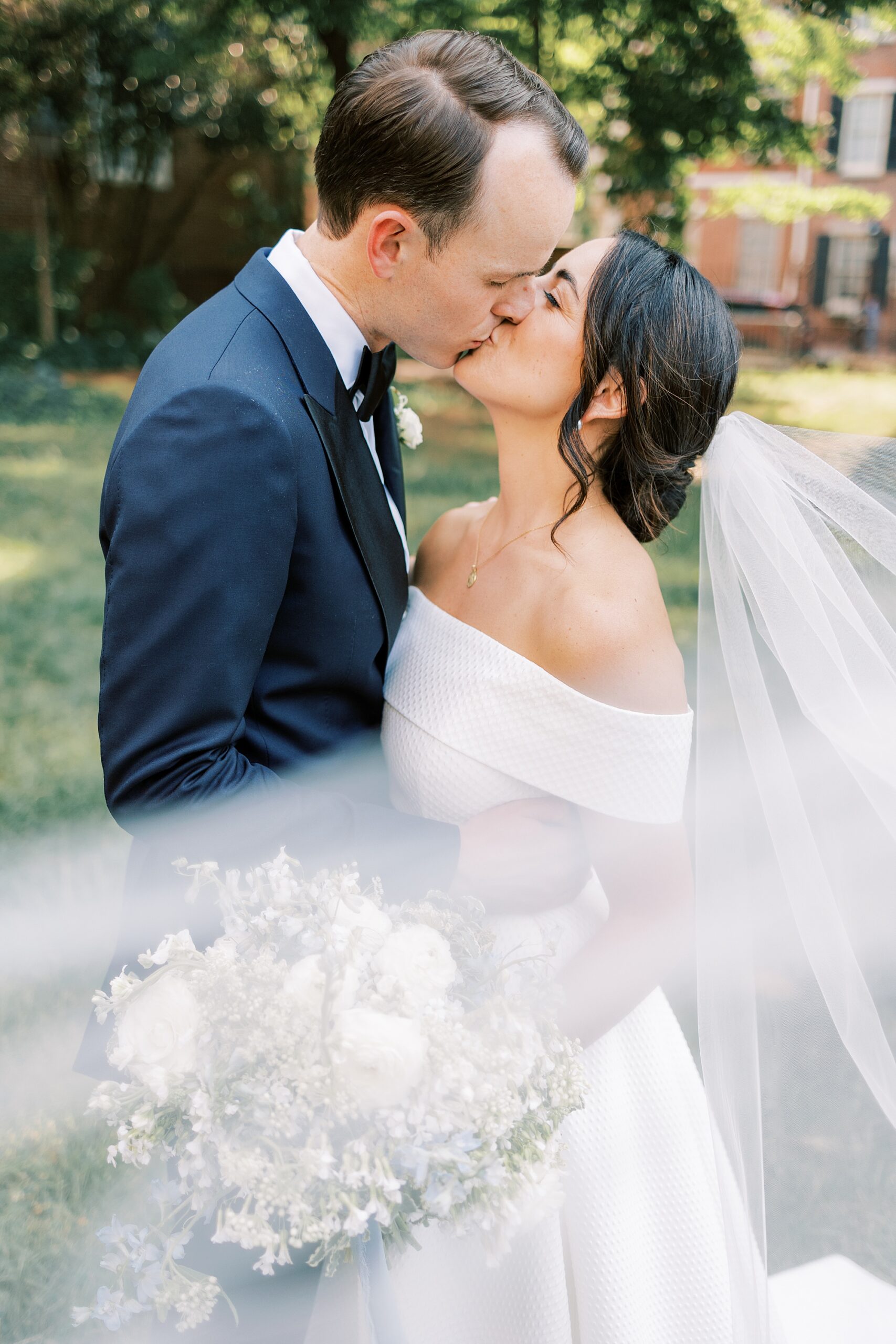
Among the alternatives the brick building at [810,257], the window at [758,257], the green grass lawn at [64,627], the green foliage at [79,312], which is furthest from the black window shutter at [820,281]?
the green foliage at [79,312]

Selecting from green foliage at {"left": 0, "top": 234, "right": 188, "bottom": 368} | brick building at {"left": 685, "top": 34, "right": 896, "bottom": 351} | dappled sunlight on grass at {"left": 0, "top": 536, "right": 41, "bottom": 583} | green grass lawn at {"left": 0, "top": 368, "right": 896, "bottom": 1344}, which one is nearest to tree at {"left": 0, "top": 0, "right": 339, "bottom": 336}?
green foliage at {"left": 0, "top": 234, "right": 188, "bottom": 368}

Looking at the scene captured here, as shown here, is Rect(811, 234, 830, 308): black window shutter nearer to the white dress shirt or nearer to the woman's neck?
the woman's neck

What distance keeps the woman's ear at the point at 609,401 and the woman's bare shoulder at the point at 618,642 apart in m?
0.33

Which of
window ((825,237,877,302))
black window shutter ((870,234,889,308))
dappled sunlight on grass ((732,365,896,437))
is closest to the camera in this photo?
dappled sunlight on grass ((732,365,896,437))

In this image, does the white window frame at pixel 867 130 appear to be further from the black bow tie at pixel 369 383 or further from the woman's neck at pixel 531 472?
the black bow tie at pixel 369 383

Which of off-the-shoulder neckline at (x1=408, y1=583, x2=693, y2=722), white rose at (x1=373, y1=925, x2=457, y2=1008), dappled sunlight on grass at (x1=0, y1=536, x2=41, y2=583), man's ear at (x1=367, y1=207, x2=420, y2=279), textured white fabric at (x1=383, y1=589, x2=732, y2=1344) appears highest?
man's ear at (x1=367, y1=207, x2=420, y2=279)

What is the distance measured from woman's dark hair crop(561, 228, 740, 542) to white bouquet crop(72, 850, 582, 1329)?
111 centimetres

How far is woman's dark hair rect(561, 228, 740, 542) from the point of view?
225 cm

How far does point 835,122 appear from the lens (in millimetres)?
11492

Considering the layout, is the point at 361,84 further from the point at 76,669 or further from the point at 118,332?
the point at 118,332

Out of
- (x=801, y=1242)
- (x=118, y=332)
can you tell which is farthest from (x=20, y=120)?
(x=801, y=1242)

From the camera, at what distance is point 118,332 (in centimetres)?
1639

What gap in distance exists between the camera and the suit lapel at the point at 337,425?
1.97m

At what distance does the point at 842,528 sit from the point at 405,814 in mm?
1077
